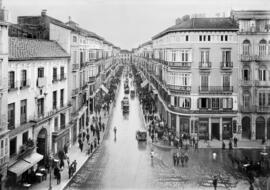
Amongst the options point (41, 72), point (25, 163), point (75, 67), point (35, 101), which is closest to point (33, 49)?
point (41, 72)

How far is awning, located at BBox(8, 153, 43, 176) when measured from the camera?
1216 cm

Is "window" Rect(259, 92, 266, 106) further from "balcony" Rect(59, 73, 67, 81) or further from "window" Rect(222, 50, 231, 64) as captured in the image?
"balcony" Rect(59, 73, 67, 81)

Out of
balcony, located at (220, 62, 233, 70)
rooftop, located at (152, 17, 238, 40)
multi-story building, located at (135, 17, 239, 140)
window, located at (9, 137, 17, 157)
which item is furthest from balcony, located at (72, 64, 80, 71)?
balcony, located at (220, 62, 233, 70)

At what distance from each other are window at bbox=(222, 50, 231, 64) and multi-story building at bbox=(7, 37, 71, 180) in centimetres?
841

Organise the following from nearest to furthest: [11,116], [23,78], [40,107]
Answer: [11,116], [23,78], [40,107]

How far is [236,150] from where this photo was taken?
57.9 feet

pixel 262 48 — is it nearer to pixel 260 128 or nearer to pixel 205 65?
pixel 205 65

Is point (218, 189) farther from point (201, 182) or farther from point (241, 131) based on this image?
point (241, 131)

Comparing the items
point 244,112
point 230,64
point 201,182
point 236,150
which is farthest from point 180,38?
point 201,182

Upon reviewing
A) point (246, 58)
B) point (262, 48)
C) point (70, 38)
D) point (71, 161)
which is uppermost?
point (70, 38)

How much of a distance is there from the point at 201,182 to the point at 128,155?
4.95 m

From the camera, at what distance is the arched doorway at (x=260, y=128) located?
1851 cm

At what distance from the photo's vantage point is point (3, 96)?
1184 cm

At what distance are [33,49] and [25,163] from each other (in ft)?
14.5
